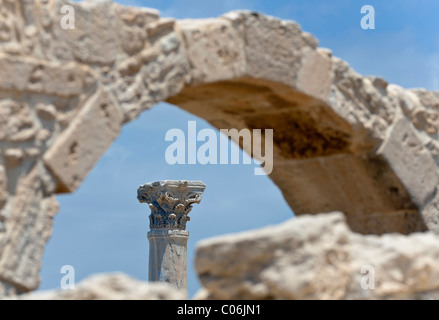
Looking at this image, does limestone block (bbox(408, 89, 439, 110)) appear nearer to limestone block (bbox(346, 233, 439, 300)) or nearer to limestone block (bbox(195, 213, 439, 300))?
limestone block (bbox(346, 233, 439, 300))

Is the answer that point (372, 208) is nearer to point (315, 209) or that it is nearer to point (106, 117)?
point (315, 209)

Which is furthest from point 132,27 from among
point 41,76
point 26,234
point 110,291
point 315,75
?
point 110,291

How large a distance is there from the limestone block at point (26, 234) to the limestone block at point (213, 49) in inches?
48.8

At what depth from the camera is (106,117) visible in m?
4.34

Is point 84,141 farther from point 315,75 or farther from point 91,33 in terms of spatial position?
point 315,75

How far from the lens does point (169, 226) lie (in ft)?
32.2

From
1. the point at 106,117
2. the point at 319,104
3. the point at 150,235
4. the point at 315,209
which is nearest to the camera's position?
the point at 106,117

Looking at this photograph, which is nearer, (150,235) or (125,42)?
(125,42)

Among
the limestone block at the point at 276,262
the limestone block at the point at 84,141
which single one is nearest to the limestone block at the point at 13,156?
the limestone block at the point at 84,141

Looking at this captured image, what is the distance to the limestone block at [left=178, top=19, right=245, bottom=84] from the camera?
477 centimetres
